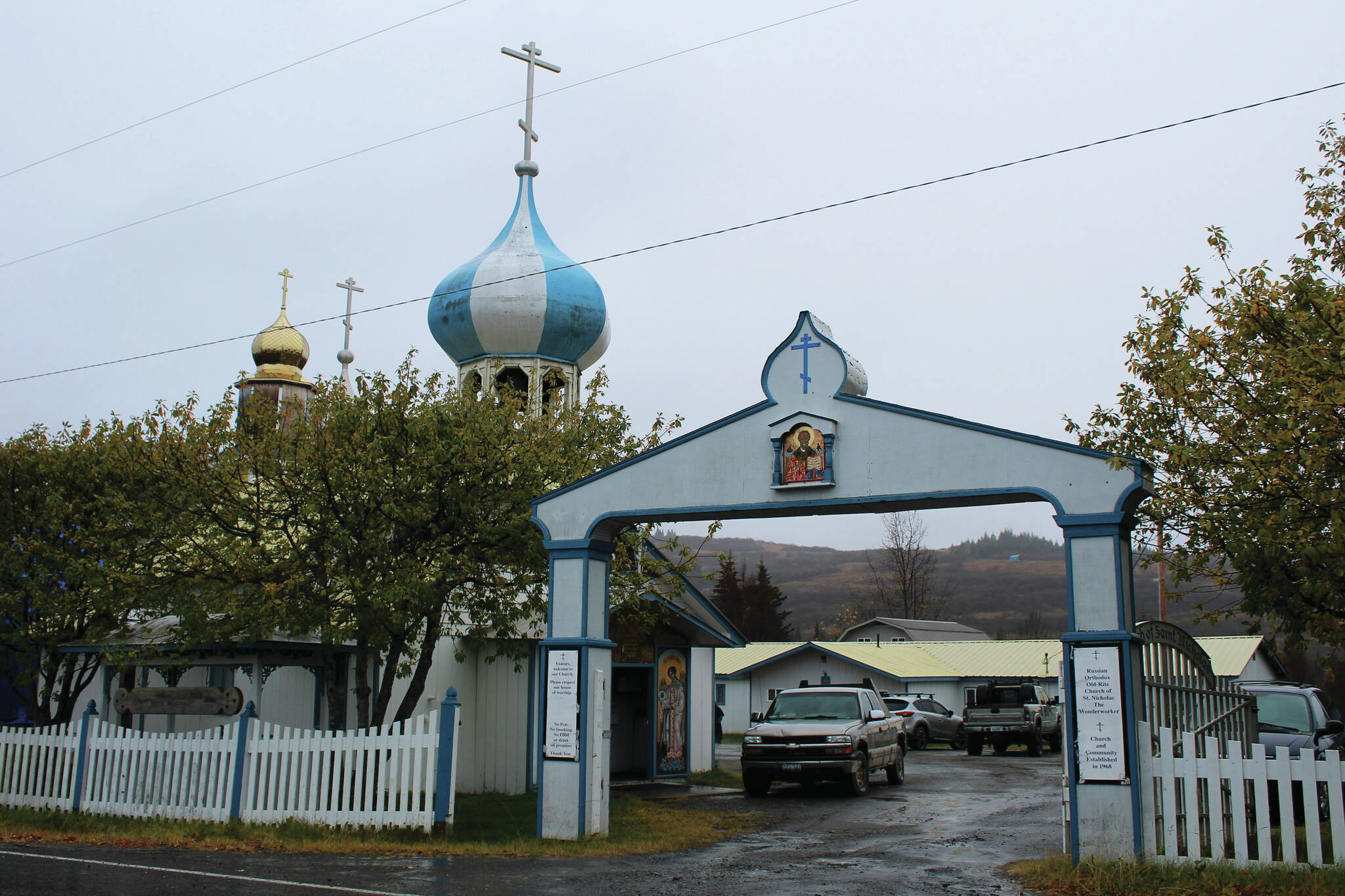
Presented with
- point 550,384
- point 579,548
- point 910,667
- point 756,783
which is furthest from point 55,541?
point 910,667

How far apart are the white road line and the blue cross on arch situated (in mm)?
6104

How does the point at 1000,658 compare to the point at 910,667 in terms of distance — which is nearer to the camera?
the point at 910,667

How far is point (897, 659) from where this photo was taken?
45250 mm

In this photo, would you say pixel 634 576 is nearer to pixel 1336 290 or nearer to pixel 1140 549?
pixel 1140 549

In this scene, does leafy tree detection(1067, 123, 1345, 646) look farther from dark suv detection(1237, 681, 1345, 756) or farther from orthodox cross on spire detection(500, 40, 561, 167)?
orthodox cross on spire detection(500, 40, 561, 167)

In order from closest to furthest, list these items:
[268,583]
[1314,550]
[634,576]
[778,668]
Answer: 1. [1314,550]
2. [268,583]
3. [634,576]
4. [778,668]

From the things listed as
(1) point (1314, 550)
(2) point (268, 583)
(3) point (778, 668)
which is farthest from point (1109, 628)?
(3) point (778, 668)

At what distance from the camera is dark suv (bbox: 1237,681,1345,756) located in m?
16.1

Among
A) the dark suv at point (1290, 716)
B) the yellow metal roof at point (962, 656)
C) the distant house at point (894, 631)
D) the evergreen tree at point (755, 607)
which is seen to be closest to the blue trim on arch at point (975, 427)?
the dark suv at point (1290, 716)

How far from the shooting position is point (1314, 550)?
9.05 meters

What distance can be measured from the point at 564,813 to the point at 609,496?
3.42 metres

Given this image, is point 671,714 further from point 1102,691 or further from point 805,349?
point 1102,691

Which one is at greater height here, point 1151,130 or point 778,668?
point 1151,130

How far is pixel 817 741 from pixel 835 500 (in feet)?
27.0
